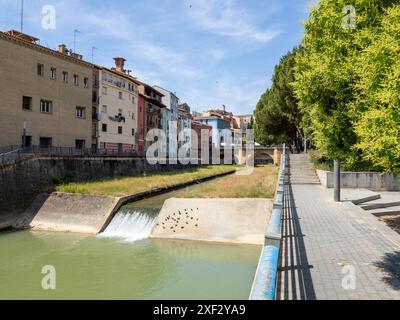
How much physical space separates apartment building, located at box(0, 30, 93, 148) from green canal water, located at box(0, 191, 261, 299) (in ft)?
52.6

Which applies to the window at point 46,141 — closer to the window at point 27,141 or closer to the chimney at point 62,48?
the window at point 27,141

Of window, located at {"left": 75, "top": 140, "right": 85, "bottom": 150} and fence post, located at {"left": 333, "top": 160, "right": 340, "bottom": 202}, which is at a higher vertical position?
window, located at {"left": 75, "top": 140, "right": 85, "bottom": 150}

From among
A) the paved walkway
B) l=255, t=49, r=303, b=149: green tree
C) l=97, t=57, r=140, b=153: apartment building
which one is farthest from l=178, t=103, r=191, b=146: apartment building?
the paved walkway

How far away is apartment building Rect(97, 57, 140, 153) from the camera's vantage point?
164 ft

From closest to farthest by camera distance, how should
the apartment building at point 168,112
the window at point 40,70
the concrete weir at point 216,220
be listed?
the concrete weir at point 216,220
the window at point 40,70
the apartment building at point 168,112

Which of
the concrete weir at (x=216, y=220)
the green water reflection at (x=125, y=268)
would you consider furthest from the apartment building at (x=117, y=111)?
the green water reflection at (x=125, y=268)

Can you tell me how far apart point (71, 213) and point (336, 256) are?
1955cm

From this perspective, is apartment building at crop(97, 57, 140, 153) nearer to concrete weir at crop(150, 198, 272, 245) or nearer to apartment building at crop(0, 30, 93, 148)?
apartment building at crop(0, 30, 93, 148)

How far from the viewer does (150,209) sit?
23844 mm

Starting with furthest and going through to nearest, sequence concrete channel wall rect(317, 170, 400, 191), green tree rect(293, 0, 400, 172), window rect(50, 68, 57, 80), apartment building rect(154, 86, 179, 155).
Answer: apartment building rect(154, 86, 179, 155), window rect(50, 68, 57, 80), concrete channel wall rect(317, 170, 400, 191), green tree rect(293, 0, 400, 172)

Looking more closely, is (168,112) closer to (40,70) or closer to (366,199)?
(40,70)

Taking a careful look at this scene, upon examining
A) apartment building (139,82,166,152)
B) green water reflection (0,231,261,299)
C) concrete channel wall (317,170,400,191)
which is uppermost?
apartment building (139,82,166,152)

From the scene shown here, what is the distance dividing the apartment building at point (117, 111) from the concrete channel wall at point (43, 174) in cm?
565

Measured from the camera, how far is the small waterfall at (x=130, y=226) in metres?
21.5
